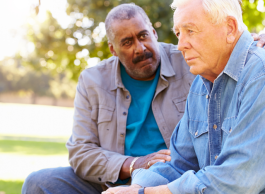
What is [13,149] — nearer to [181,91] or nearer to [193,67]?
[181,91]

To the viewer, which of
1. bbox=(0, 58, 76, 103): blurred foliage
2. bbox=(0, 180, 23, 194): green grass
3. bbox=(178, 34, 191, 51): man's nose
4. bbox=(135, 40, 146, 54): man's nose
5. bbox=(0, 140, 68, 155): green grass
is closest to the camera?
bbox=(178, 34, 191, 51): man's nose

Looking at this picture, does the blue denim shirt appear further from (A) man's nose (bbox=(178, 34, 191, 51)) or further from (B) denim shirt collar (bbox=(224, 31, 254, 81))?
(A) man's nose (bbox=(178, 34, 191, 51))

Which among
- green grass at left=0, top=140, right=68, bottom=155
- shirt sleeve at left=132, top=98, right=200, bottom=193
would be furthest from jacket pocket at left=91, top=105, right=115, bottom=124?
green grass at left=0, top=140, right=68, bottom=155

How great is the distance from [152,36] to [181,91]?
66 cm

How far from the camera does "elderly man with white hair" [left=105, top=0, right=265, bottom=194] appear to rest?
1560 millimetres

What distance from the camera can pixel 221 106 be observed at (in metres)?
1.92

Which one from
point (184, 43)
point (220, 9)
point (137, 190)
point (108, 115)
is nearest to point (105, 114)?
point (108, 115)

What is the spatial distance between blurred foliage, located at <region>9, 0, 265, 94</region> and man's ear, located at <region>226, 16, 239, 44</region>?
5583mm

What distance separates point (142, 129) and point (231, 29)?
1508mm

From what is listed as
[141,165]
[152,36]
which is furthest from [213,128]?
[152,36]

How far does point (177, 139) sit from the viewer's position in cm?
237

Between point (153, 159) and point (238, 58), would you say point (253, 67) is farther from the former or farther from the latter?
point (153, 159)

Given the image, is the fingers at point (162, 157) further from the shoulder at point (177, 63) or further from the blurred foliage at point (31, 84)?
the blurred foliage at point (31, 84)

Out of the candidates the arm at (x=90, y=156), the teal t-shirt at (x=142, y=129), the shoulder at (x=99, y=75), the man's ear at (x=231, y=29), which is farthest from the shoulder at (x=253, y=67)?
the shoulder at (x=99, y=75)
